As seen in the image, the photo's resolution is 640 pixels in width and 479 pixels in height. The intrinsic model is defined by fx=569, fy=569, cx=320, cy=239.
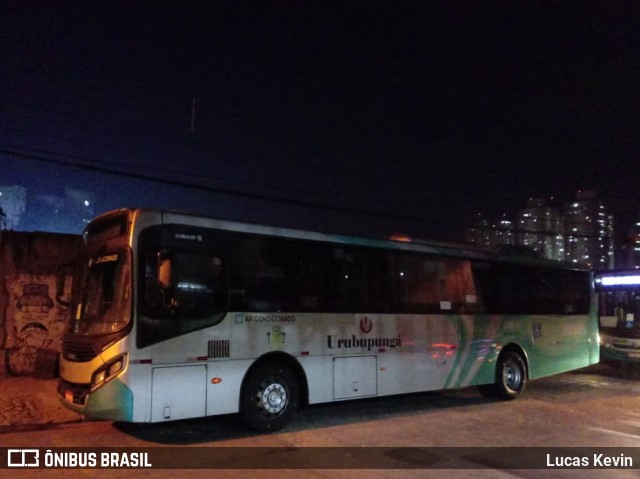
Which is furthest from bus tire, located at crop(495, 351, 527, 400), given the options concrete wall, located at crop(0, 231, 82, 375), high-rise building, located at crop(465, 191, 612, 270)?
high-rise building, located at crop(465, 191, 612, 270)

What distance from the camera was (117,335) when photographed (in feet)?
24.9

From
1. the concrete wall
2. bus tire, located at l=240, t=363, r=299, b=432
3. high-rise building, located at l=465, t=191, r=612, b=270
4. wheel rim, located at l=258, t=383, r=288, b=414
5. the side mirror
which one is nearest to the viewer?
the side mirror

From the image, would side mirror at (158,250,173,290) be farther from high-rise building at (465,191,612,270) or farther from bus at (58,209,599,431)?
high-rise building at (465,191,612,270)

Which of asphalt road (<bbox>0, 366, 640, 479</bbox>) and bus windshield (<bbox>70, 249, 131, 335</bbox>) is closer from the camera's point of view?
asphalt road (<bbox>0, 366, 640, 479</bbox>)

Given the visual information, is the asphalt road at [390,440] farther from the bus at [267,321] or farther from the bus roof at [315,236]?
the bus roof at [315,236]

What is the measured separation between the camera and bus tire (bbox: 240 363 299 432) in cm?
873

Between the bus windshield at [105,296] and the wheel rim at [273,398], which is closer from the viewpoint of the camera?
the bus windshield at [105,296]

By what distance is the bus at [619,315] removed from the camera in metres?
18.8

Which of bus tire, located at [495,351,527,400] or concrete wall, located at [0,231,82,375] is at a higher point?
concrete wall, located at [0,231,82,375]

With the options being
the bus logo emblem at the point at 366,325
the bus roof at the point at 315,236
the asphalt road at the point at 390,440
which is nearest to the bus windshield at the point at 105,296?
the bus roof at the point at 315,236

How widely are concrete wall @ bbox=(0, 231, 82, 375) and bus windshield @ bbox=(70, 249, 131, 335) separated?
18.1 feet

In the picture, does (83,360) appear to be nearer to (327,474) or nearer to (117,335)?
(117,335)

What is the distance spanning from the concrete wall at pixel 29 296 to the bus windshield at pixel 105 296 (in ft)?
18.1

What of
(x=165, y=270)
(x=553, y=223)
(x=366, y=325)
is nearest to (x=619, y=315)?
(x=553, y=223)
